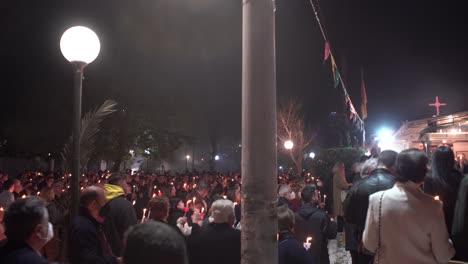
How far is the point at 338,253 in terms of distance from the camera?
957 centimetres

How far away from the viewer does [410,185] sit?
3.41 meters

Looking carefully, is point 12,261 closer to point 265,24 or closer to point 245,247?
point 245,247

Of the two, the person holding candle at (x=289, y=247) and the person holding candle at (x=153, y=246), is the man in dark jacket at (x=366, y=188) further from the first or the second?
the person holding candle at (x=153, y=246)

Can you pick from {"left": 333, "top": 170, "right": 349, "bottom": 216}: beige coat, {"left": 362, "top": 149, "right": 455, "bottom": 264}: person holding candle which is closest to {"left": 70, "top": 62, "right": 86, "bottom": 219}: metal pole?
{"left": 362, "top": 149, "right": 455, "bottom": 264}: person holding candle

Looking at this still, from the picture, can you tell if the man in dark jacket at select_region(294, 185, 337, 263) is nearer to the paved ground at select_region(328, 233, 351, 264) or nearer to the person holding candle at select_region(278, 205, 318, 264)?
the person holding candle at select_region(278, 205, 318, 264)

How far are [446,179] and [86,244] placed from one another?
12.8ft

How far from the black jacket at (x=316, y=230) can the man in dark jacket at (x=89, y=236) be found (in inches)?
121

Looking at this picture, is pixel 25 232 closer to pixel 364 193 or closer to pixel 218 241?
pixel 218 241

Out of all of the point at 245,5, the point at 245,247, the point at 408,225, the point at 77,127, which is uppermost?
the point at 245,5

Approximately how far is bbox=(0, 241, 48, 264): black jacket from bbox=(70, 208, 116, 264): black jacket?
1.29 m

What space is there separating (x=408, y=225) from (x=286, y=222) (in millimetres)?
1491

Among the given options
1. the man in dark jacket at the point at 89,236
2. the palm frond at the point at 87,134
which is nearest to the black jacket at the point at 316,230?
the man in dark jacket at the point at 89,236

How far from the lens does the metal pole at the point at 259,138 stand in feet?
11.2

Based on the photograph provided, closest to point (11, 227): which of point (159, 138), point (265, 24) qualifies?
point (265, 24)
